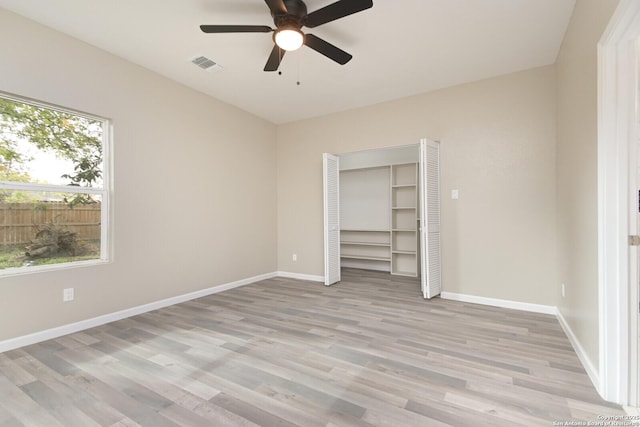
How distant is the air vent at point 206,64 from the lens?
3.12 meters

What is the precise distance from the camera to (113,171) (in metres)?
3.05

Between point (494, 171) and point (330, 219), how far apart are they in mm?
2341

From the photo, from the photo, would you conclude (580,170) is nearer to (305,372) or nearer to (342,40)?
(342,40)

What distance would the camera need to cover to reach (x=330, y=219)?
459cm

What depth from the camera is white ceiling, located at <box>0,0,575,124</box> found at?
236cm

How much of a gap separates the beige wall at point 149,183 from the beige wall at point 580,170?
13.3ft

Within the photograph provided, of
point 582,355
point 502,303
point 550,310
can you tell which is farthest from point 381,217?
point 582,355

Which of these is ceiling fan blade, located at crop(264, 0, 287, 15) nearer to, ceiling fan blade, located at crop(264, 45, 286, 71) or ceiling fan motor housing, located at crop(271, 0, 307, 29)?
ceiling fan motor housing, located at crop(271, 0, 307, 29)

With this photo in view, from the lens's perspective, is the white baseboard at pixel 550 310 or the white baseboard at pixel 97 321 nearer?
the white baseboard at pixel 550 310

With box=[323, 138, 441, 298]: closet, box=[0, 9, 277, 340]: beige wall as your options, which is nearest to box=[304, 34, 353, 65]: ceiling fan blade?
box=[323, 138, 441, 298]: closet

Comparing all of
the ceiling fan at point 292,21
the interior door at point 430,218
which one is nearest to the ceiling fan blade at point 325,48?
the ceiling fan at point 292,21

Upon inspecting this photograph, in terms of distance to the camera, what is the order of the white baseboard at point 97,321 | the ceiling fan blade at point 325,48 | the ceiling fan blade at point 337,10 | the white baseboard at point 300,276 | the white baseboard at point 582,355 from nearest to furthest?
the white baseboard at point 582,355, the ceiling fan blade at point 337,10, the ceiling fan blade at point 325,48, the white baseboard at point 97,321, the white baseboard at point 300,276

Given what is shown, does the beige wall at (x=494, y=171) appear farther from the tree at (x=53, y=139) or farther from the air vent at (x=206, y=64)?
the tree at (x=53, y=139)

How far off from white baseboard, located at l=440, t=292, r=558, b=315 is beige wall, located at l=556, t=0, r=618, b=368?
301 millimetres
